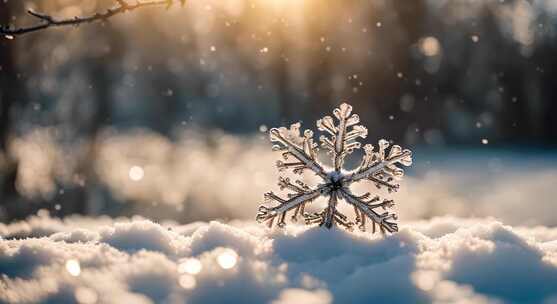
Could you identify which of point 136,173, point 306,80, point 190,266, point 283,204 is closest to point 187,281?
point 190,266

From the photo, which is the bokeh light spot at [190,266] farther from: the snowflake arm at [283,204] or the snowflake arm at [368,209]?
the snowflake arm at [368,209]

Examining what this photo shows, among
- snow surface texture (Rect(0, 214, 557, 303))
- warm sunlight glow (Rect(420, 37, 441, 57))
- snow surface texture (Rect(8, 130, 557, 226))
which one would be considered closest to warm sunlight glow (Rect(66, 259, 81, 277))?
snow surface texture (Rect(0, 214, 557, 303))

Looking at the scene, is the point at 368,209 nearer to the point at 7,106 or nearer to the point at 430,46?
the point at 7,106

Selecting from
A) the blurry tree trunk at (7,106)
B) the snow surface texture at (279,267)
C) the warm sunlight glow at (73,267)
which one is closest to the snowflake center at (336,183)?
the snow surface texture at (279,267)

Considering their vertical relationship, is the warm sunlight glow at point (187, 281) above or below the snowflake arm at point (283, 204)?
below

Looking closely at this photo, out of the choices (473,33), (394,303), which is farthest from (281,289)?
(473,33)

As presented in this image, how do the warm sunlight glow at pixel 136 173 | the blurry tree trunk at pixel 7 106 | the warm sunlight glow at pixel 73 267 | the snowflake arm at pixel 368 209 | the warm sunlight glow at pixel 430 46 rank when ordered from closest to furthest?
the warm sunlight glow at pixel 73 267
the snowflake arm at pixel 368 209
the blurry tree trunk at pixel 7 106
the warm sunlight glow at pixel 136 173
the warm sunlight glow at pixel 430 46
